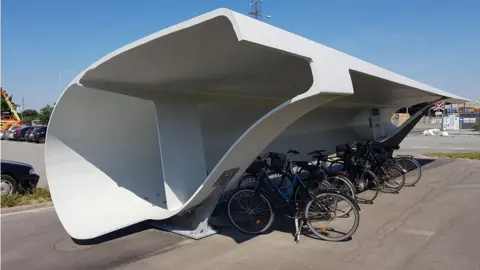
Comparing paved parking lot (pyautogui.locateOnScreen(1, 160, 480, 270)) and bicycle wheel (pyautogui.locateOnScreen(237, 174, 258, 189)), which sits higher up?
bicycle wheel (pyautogui.locateOnScreen(237, 174, 258, 189))

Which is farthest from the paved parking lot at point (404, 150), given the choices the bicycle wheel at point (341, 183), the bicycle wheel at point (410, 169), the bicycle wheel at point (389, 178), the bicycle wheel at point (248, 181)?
the bicycle wheel at point (410, 169)

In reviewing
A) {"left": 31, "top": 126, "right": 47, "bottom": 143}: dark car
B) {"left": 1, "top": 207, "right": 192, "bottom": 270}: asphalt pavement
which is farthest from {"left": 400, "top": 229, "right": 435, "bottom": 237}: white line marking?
{"left": 31, "top": 126, "right": 47, "bottom": 143}: dark car

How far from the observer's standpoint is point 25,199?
7605mm

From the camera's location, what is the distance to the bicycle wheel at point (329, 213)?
195 inches

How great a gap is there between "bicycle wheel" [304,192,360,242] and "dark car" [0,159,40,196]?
6.11 m

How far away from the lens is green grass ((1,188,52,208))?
286 inches

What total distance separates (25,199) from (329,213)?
227 inches

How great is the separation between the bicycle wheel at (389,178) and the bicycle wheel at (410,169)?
61 cm

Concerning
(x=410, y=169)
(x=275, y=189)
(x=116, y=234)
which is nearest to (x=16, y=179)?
(x=116, y=234)

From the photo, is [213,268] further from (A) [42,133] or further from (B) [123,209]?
(A) [42,133]

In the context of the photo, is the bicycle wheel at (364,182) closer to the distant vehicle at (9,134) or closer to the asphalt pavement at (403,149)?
the asphalt pavement at (403,149)

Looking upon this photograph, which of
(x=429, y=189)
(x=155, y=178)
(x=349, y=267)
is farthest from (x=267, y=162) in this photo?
(x=429, y=189)

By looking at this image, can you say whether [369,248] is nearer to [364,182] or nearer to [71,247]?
[364,182]

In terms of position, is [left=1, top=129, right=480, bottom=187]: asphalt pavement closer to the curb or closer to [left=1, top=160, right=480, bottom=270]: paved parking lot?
the curb
